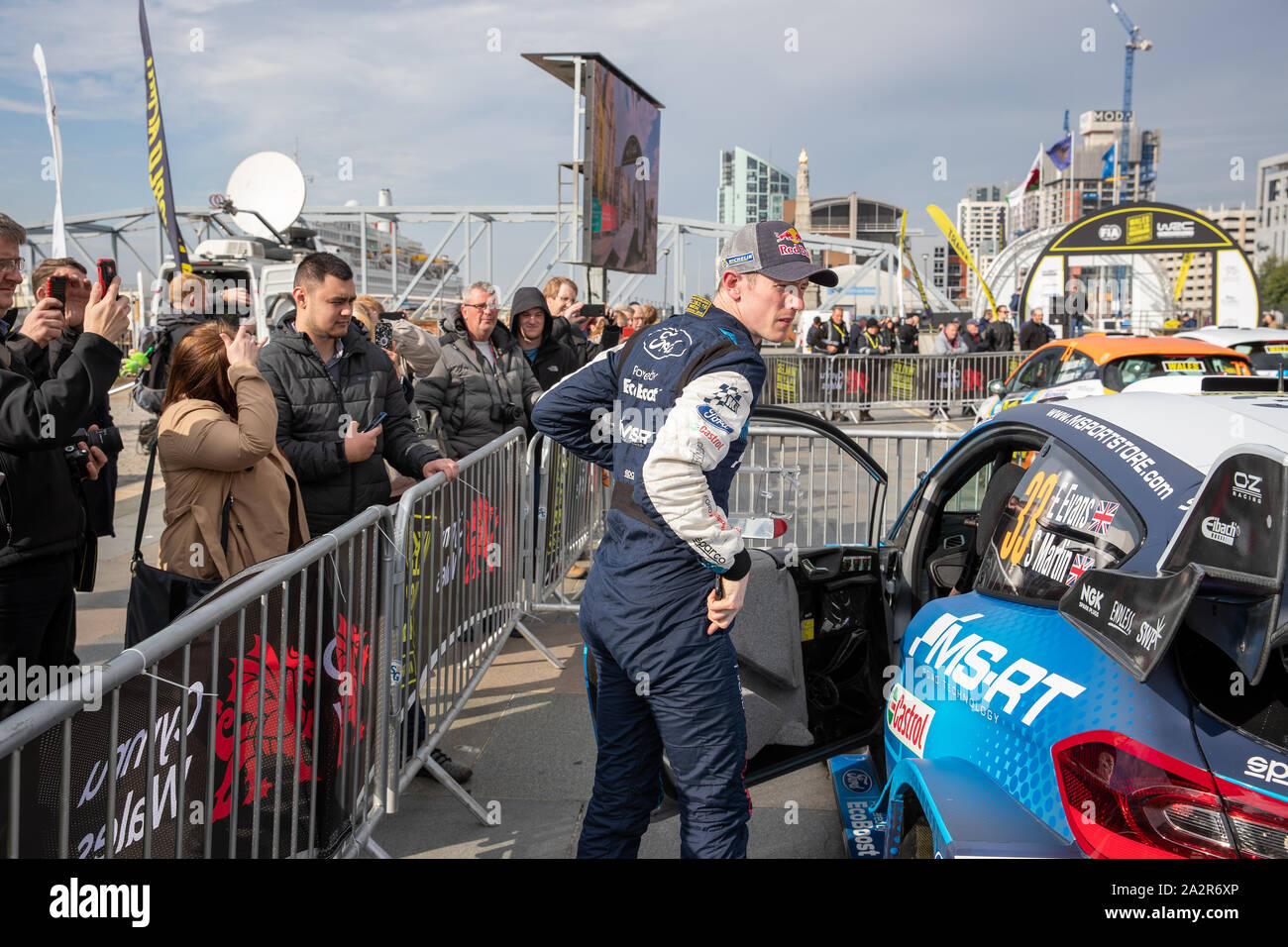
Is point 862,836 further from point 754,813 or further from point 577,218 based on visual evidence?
point 577,218

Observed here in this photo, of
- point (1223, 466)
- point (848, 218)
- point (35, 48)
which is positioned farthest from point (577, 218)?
point (848, 218)

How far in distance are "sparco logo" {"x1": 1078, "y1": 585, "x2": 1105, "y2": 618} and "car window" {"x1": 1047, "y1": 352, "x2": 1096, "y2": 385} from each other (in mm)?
9237

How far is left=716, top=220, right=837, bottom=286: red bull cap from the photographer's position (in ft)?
8.62

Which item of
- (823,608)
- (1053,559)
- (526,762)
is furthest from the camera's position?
(526,762)

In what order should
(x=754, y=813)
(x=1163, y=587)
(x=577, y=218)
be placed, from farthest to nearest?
(x=577, y=218) < (x=754, y=813) < (x=1163, y=587)

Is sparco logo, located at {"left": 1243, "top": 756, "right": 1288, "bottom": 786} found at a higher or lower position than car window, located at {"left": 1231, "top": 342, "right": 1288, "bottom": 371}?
lower

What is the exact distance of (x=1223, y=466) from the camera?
6.44 feet

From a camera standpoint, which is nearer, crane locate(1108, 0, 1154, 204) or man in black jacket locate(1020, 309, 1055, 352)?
man in black jacket locate(1020, 309, 1055, 352)

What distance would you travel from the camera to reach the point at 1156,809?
191cm

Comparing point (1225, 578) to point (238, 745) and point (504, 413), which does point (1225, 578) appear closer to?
point (238, 745)

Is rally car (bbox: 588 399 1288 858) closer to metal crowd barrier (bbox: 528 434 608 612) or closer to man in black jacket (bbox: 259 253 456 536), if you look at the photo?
man in black jacket (bbox: 259 253 456 536)

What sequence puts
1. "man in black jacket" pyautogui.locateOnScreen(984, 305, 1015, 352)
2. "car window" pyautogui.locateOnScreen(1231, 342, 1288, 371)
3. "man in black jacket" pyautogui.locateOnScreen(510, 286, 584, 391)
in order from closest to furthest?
"man in black jacket" pyautogui.locateOnScreen(510, 286, 584, 391) → "car window" pyautogui.locateOnScreen(1231, 342, 1288, 371) → "man in black jacket" pyautogui.locateOnScreen(984, 305, 1015, 352)

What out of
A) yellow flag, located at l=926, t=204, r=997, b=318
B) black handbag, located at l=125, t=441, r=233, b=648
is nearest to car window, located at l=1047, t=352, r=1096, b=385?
black handbag, located at l=125, t=441, r=233, b=648
